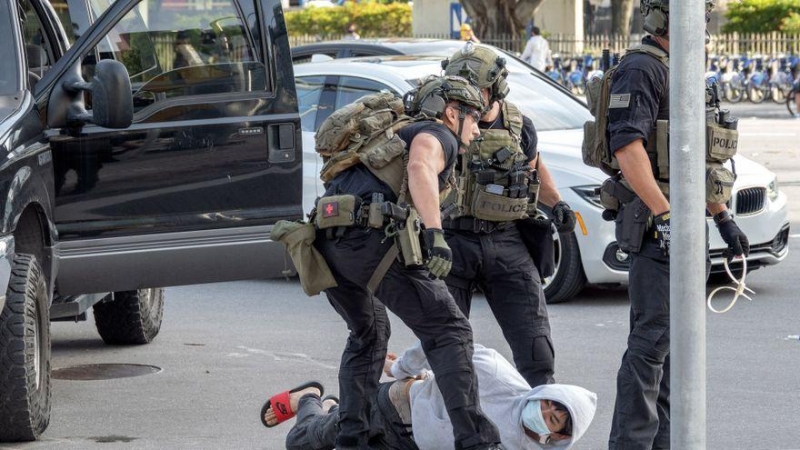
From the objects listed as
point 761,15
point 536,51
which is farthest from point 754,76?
point 761,15

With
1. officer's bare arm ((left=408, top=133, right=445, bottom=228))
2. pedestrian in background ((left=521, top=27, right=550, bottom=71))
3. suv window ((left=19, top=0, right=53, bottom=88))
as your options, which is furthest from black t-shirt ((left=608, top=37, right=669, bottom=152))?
pedestrian in background ((left=521, top=27, right=550, bottom=71))

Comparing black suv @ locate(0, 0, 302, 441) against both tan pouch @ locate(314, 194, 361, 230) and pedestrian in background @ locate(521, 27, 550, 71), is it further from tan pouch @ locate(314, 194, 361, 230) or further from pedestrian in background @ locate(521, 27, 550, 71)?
pedestrian in background @ locate(521, 27, 550, 71)

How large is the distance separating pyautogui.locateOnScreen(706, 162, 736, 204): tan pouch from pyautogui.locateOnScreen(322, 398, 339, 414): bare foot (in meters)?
1.80

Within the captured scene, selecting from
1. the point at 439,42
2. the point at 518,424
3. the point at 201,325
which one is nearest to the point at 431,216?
the point at 518,424

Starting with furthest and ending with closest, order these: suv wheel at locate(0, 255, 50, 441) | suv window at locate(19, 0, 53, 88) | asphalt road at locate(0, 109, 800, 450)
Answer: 1. suv window at locate(19, 0, 53, 88)
2. asphalt road at locate(0, 109, 800, 450)
3. suv wheel at locate(0, 255, 50, 441)

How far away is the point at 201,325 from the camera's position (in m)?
8.98

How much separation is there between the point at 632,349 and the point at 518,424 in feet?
1.69

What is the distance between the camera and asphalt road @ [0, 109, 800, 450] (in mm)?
6285

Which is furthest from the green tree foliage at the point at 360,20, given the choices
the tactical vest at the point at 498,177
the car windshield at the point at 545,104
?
the tactical vest at the point at 498,177

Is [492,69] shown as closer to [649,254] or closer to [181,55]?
[649,254]

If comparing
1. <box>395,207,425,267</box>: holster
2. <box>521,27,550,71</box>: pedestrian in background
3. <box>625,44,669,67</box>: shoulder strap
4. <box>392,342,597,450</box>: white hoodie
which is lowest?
<box>392,342,597,450</box>: white hoodie

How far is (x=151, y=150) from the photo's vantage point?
671 cm

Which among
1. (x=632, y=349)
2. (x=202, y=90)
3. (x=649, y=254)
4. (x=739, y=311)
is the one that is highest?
(x=202, y=90)

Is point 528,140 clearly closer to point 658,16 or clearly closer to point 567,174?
point 658,16
